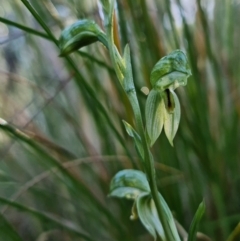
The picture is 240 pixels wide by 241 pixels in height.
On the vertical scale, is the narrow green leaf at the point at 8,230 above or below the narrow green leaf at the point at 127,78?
below

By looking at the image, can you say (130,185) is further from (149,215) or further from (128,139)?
(128,139)

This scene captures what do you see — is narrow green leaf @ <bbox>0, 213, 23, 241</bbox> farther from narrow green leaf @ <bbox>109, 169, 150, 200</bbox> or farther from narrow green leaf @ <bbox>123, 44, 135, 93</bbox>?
narrow green leaf @ <bbox>123, 44, 135, 93</bbox>

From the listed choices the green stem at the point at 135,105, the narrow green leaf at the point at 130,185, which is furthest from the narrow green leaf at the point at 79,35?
the narrow green leaf at the point at 130,185

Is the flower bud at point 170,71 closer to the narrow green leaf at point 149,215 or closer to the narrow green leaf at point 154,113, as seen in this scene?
the narrow green leaf at point 154,113

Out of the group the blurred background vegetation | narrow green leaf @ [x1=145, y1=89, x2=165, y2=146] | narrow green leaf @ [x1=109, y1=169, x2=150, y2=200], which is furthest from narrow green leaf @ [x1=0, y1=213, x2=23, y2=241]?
narrow green leaf @ [x1=145, y1=89, x2=165, y2=146]

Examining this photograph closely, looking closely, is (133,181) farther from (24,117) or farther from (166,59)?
(24,117)
